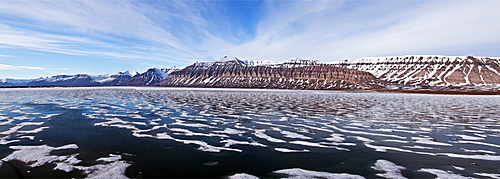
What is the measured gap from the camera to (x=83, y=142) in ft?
35.9

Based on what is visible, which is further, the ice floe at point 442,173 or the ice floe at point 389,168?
the ice floe at point 389,168

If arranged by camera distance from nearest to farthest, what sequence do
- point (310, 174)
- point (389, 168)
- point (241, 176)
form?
point (241, 176) < point (310, 174) < point (389, 168)

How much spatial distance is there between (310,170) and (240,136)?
5.52m

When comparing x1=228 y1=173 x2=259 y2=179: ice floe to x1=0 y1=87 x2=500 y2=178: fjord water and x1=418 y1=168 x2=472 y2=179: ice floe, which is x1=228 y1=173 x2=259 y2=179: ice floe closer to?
x1=0 y1=87 x2=500 y2=178: fjord water

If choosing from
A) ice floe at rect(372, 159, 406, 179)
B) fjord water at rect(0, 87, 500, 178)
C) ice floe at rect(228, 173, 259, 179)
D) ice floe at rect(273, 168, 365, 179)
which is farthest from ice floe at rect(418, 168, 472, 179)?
ice floe at rect(228, 173, 259, 179)

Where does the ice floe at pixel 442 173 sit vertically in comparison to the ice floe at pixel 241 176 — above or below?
above

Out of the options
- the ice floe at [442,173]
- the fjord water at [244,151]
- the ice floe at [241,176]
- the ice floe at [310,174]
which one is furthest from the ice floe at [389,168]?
the ice floe at [241,176]

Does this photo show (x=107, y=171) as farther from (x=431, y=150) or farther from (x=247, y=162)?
(x=431, y=150)

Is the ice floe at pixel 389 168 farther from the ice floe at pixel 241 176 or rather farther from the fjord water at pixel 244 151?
the ice floe at pixel 241 176

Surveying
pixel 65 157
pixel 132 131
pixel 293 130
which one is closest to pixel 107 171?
pixel 65 157

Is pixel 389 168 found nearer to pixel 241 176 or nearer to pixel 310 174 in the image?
pixel 310 174

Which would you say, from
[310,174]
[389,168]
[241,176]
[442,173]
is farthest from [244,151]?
[442,173]

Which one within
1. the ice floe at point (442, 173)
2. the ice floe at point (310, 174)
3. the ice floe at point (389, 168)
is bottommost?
the ice floe at point (310, 174)

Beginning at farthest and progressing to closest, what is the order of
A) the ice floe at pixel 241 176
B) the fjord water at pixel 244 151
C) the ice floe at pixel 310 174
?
1. the fjord water at pixel 244 151
2. the ice floe at pixel 310 174
3. the ice floe at pixel 241 176
